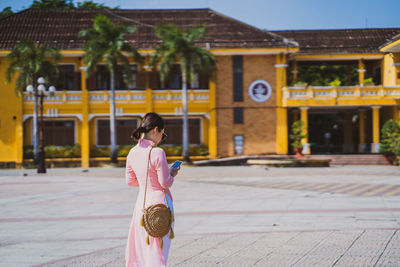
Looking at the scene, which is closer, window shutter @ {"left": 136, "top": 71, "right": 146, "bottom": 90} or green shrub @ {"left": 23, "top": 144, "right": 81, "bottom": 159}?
green shrub @ {"left": 23, "top": 144, "right": 81, "bottom": 159}

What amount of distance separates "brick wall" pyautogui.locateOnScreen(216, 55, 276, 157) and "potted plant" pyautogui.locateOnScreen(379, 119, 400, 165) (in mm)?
7134

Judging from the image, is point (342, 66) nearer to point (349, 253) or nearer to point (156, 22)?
point (156, 22)

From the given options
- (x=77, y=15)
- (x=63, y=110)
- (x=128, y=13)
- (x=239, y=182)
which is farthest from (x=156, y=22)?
(x=239, y=182)

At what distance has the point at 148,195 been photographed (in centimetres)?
448

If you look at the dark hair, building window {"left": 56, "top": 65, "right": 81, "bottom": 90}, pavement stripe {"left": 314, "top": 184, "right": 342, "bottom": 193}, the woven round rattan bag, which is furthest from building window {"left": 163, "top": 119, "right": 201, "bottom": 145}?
the woven round rattan bag

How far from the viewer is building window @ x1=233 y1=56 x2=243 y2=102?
36.4 metres

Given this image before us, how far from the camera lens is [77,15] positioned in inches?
1561

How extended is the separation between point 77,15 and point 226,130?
14.3 m

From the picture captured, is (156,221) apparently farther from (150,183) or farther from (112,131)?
(112,131)

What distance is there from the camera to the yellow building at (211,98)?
35594mm

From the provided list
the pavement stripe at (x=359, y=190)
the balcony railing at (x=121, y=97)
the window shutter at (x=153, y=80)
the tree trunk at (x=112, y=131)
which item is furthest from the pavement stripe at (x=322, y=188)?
the window shutter at (x=153, y=80)

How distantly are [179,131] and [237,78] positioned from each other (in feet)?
18.0

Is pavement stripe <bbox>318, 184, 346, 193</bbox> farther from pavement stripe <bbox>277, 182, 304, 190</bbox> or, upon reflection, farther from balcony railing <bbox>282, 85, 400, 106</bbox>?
balcony railing <bbox>282, 85, 400, 106</bbox>

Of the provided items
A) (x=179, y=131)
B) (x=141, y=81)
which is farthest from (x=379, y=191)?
(x=141, y=81)
